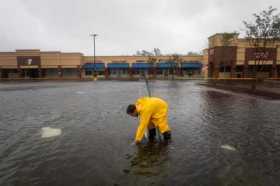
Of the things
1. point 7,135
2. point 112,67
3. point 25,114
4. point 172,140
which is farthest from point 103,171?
point 112,67

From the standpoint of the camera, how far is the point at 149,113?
16.8 feet

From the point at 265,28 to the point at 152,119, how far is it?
754 inches

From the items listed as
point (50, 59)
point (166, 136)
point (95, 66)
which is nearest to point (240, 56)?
point (95, 66)

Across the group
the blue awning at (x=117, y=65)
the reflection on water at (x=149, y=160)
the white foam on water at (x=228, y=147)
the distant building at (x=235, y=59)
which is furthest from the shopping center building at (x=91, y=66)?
the reflection on water at (x=149, y=160)

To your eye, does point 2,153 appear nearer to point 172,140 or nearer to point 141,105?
point 141,105

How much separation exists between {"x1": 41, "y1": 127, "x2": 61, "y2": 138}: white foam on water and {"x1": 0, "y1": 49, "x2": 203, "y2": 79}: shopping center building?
45428 mm

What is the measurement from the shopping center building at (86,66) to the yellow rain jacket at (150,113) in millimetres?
47077

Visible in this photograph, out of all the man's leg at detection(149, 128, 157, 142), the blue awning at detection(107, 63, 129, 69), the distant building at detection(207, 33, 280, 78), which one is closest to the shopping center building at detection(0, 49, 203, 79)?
the blue awning at detection(107, 63, 129, 69)

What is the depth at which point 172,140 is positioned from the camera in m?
6.06

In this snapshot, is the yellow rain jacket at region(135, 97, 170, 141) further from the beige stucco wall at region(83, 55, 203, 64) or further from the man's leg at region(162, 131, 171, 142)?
the beige stucco wall at region(83, 55, 203, 64)

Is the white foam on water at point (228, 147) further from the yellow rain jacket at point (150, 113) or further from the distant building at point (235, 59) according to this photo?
the distant building at point (235, 59)

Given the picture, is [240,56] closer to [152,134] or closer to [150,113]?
[152,134]

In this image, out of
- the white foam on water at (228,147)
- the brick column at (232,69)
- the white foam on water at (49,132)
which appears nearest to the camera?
the white foam on water at (228,147)

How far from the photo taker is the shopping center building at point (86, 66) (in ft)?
172
